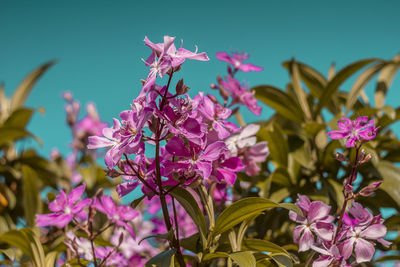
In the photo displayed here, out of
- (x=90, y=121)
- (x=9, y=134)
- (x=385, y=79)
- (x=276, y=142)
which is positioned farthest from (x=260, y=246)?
(x=90, y=121)

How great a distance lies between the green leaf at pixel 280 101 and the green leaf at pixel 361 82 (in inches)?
8.0

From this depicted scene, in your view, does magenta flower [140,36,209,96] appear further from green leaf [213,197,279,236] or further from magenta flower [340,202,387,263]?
magenta flower [340,202,387,263]

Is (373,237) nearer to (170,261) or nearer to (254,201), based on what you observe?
(254,201)

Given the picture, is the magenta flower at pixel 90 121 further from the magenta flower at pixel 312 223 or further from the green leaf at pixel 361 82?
the magenta flower at pixel 312 223

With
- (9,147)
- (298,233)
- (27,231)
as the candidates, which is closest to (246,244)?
(298,233)

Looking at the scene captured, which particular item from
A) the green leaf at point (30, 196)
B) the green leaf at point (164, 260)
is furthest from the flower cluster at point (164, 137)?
the green leaf at point (30, 196)

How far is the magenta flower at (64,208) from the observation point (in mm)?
1034

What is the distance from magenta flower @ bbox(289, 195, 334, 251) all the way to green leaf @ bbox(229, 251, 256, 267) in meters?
0.16

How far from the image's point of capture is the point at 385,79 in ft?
5.95

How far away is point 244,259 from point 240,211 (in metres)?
0.10

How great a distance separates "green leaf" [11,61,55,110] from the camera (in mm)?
2473

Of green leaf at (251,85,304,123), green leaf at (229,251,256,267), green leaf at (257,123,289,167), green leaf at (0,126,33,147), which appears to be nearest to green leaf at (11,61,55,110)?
green leaf at (0,126,33,147)

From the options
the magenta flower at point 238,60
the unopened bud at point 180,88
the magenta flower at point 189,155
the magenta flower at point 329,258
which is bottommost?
the magenta flower at point 329,258

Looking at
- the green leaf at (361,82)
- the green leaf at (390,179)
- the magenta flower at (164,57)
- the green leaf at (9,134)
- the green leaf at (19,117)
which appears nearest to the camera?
the magenta flower at (164,57)
